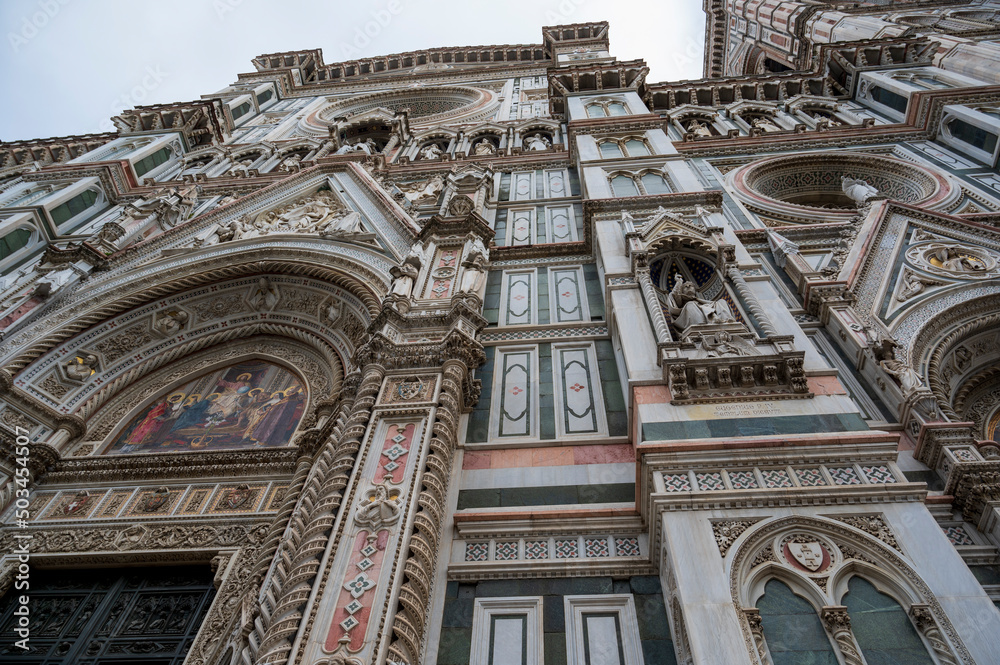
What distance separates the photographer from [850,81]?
17875 millimetres

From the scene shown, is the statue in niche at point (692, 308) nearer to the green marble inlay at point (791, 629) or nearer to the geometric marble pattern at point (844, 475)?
the geometric marble pattern at point (844, 475)

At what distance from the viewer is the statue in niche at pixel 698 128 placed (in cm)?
1506

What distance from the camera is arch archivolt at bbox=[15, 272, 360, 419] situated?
8.48 metres

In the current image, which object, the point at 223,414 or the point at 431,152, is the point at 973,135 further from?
the point at 223,414

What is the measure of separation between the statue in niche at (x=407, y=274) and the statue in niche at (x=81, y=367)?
14.9 ft

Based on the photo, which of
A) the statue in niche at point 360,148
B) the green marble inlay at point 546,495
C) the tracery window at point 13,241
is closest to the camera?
the green marble inlay at point 546,495

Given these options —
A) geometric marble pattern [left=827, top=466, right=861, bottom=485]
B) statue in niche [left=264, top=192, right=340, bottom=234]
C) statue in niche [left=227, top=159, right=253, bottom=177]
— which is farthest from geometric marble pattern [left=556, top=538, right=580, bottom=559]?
statue in niche [left=227, top=159, right=253, bottom=177]

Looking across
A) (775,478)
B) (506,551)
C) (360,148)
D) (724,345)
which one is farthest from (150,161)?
(775,478)

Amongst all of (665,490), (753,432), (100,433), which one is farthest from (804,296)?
(100,433)

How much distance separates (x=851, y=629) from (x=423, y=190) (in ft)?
34.1

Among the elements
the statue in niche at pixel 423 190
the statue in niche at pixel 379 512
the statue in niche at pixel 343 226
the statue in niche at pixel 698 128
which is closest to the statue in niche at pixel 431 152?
the statue in niche at pixel 423 190

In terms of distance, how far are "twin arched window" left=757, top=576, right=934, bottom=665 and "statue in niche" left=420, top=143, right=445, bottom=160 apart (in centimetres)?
1320

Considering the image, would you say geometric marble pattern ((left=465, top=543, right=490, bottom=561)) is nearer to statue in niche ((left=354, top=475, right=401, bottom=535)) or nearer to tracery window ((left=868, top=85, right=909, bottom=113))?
statue in niche ((left=354, top=475, right=401, bottom=535))

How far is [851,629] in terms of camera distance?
12.1 feet
